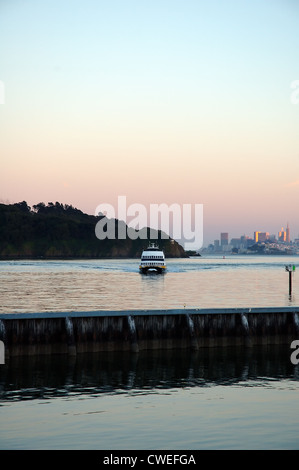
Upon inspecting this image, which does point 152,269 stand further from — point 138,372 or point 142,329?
point 138,372

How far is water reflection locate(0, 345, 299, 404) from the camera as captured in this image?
26.1 metres

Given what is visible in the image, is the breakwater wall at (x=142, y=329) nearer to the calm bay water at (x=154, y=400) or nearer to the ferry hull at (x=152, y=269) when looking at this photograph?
the calm bay water at (x=154, y=400)

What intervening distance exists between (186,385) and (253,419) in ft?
18.0

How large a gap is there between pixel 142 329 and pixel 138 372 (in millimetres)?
4839

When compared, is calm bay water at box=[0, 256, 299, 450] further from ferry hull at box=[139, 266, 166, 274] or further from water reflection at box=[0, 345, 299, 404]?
ferry hull at box=[139, 266, 166, 274]

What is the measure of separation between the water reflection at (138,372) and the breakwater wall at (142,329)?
588 mm

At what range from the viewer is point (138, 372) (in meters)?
29.2

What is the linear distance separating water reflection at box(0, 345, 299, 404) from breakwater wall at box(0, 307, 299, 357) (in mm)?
588

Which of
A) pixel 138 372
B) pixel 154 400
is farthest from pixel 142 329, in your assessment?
pixel 154 400

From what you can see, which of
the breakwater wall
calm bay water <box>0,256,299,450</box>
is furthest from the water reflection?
the breakwater wall

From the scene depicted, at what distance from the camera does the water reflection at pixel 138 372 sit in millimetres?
26109

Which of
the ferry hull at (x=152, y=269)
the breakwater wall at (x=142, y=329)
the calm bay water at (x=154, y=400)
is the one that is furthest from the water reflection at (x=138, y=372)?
the ferry hull at (x=152, y=269)
